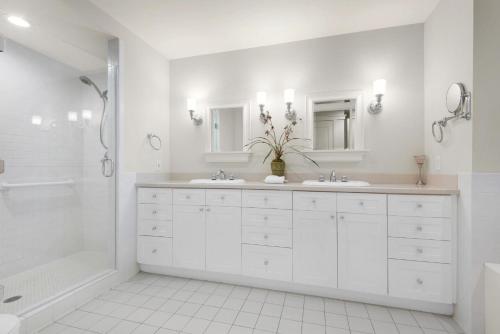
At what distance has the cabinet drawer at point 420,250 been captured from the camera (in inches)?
64.4

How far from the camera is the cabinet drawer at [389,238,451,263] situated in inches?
64.4

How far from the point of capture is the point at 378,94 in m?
2.21

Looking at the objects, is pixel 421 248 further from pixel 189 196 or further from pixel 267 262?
pixel 189 196

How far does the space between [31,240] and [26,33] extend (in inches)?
70.2

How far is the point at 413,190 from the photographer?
166 centimetres

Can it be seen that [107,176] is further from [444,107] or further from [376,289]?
[444,107]

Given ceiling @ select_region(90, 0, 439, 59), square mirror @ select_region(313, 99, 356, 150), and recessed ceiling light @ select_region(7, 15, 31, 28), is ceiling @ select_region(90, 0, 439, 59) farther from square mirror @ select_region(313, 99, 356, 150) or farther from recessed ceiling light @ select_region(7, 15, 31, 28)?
square mirror @ select_region(313, 99, 356, 150)

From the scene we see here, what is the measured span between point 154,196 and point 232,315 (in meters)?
1.26

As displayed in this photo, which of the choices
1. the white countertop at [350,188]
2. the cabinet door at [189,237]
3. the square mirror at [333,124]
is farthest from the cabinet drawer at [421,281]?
the cabinet door at [189,237]

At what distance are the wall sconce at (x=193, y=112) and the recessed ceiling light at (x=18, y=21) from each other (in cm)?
140

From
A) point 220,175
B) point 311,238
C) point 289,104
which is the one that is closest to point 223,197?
point 220,175

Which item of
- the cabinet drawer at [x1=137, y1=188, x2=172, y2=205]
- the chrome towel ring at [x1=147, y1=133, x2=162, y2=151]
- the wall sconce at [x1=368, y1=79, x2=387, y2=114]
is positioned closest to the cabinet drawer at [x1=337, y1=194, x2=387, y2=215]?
the wall sconce at [x1=368, y1=79, x2=387, y2=114]

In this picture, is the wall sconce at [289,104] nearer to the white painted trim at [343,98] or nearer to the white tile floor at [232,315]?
the white painted trim at [343,98]

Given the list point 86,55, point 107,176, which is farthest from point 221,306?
point 86,55
